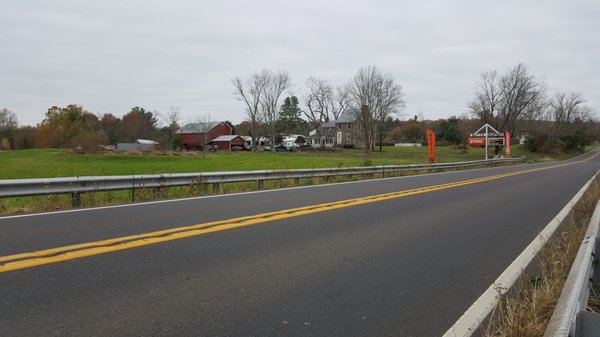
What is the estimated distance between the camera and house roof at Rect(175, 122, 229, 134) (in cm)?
10200

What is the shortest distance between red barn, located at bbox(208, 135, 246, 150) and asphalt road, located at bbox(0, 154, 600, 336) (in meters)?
92.7

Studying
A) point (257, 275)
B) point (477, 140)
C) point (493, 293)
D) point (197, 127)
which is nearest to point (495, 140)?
point (477, 140)

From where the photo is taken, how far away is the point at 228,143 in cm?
10125

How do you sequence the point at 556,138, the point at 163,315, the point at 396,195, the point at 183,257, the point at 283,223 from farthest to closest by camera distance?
the point at 556,138, the point at 396,195, the point at 283,223, the point at 183,257, the point at 163,315

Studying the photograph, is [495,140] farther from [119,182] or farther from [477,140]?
[119,182]

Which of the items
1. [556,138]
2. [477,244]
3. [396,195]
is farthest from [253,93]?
[477,244]

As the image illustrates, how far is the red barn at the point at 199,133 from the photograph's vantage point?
3942 inches

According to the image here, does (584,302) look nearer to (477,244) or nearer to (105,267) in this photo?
(477,244)

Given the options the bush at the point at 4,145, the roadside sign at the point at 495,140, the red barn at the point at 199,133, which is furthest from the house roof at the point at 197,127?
the roadside sign at the point at 495,140

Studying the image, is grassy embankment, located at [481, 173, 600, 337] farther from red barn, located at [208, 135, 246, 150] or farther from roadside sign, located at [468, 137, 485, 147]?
red barn, located at [208, 135, 246, 150]

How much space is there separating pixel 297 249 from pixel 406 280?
5.57ft

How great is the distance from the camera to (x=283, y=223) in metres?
8.18

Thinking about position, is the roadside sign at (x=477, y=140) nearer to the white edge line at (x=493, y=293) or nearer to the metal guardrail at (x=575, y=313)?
the white edge line at (x=493, y=293)

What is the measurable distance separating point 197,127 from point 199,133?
268cm
